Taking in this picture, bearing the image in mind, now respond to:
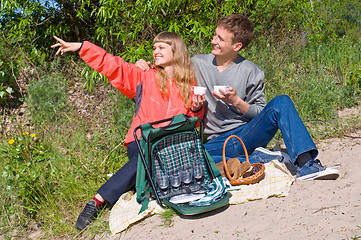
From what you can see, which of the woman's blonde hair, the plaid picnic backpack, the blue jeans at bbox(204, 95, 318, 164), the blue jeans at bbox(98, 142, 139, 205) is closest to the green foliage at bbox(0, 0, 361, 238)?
the plaid picnic backpack

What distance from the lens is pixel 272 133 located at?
3549 millimetres

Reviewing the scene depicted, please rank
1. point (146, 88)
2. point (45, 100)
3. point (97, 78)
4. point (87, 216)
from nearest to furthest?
1. point (87, 216)
2. point (146, 88)
3. point (97, 78)
4. point (45, 100)

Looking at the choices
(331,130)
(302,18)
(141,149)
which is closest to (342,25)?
(302,18)

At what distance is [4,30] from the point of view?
643 centimetres

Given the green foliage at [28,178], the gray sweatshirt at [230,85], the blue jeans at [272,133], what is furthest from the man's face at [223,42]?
the green foliage at [28,178]

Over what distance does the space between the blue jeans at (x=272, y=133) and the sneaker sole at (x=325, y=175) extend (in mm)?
156

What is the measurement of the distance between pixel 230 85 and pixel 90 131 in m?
2.67

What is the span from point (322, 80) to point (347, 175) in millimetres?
2471

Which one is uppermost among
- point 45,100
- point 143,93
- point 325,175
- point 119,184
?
A: point 45,100

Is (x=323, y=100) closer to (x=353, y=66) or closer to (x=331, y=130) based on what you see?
(x=331, y=130)

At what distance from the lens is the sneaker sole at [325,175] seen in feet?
10.1

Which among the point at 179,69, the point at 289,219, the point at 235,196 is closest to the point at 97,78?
the point at 179,69

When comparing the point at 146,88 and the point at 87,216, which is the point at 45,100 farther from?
the point at 87,216

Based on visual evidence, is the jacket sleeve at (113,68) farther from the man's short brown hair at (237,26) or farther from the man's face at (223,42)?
the man's short brown hair at (237,26)
